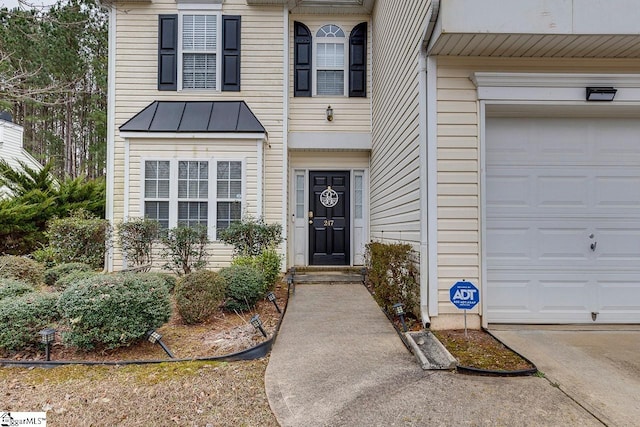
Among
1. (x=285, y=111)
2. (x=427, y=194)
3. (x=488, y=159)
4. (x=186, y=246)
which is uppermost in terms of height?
(x=285, y=111)

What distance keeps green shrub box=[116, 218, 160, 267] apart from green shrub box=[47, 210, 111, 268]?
0.44m

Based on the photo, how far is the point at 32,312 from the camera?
10.2 ft

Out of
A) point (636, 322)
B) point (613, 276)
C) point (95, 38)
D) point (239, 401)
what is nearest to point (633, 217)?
point (613, 276)

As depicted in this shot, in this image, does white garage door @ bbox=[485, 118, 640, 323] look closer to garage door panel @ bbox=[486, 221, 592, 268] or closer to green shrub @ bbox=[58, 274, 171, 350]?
garage door panel @ bbox=[486, 221, 592, 268]

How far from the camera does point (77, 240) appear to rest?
600cm

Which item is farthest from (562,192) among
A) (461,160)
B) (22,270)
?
(22,270)

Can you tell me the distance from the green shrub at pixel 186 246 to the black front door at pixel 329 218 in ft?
7.42

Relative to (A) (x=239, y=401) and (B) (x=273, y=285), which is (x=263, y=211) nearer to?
(B) (x=273, y=285)

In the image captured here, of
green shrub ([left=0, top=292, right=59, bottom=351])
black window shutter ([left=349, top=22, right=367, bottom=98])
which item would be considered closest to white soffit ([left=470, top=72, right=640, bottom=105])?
black window shutter ([left=349, top=22, right=367, bottom=98])

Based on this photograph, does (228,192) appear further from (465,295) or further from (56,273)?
(465,295)

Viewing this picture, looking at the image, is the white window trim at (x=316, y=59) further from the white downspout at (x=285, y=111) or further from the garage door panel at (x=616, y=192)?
the garage door panel at (x=616, y=192)

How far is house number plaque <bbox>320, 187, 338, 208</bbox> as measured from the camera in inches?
292

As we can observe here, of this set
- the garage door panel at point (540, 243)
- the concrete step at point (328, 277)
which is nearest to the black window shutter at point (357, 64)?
the concrete step at point (328, 277)

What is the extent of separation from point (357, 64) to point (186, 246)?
497 cm
